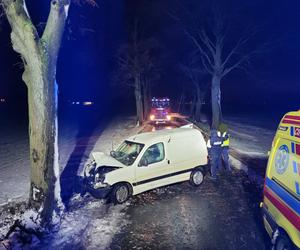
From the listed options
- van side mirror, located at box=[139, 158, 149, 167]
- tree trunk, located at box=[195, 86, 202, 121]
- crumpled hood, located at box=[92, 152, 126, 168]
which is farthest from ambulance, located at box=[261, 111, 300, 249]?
tree trunk, located at box=[195, 86, 202, 121]

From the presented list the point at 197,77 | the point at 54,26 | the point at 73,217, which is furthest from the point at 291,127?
the point at 197,77

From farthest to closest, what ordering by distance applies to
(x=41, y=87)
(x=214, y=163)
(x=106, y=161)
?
1. (x=214, y=163)
2. (x=106, y=161)
3. (x=41, y=87)

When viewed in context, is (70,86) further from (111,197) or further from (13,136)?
(111,197)

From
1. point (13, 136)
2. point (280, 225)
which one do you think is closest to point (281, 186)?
point (280, 225)

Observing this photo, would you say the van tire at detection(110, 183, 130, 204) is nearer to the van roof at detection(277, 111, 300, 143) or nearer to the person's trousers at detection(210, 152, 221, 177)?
the person's trousers at detection(210, 152, 221, 177)

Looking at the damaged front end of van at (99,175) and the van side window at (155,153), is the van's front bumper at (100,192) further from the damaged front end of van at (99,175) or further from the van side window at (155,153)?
the van side window at (155,153)

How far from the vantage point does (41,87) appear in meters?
6.77

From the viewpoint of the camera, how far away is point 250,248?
19.6 feet

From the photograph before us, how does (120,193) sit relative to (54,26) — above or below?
below

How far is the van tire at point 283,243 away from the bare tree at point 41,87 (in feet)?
15.8

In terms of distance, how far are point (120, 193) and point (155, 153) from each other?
1.58m

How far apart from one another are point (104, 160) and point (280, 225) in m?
5.36

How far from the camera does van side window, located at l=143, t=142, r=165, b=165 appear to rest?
29.2ft

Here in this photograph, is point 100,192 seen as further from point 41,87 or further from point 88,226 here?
point 41,87
